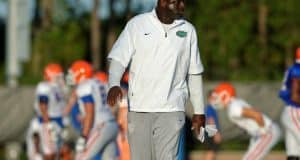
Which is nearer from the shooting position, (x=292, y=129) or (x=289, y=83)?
(x=289, y=83)

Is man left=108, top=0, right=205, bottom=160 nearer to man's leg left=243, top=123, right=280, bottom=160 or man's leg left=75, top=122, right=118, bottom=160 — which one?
man's leg left=75, top=122, right=118, bottom=160

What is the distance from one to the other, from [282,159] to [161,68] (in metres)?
14.1

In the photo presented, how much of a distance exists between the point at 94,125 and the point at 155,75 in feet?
16.6

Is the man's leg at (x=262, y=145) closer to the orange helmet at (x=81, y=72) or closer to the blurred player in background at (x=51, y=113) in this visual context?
the orange helmet at (x=81, y=72)

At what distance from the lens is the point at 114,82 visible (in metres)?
8.89

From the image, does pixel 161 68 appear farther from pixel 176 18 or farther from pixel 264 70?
pixel 264 70

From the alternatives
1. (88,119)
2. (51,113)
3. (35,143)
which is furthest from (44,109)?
(88,119)

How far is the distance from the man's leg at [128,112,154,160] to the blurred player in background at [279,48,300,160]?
5.57 meters

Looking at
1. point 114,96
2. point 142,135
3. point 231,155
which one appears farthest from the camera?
point 231,155

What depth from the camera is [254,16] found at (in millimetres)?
40625

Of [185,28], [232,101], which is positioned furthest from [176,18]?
[232,101]

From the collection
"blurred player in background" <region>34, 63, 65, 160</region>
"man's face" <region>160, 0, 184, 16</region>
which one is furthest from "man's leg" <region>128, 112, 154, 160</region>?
"blurred player in background" <region>34, 63, 65, 160</region>

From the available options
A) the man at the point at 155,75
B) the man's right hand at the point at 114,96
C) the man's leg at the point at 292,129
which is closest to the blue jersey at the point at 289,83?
the man's leg at the point at 292,129

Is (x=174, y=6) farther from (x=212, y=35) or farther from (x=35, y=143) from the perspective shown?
(x=212, y=35)
